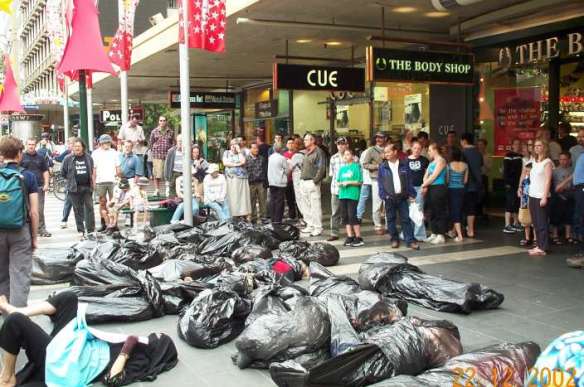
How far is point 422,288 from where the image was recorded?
6516 mm

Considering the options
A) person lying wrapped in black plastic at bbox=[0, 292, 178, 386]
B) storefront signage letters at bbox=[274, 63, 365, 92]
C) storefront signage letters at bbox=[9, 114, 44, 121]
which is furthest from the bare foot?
storefront signage letters at bbox=[9, 114, 44, 121]

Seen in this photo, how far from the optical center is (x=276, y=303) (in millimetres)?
5398

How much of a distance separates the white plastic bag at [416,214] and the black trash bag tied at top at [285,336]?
575 cm

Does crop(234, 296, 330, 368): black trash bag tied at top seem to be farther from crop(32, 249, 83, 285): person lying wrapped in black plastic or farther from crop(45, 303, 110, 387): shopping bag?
crop(32, 249, 83, 285): person lying wrapped in black plastic

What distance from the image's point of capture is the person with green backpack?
5340 millimetres

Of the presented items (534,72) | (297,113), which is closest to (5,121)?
(297,113)

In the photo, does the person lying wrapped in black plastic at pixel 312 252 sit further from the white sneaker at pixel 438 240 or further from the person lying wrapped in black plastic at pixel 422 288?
the white sneaker at pixel 438 240

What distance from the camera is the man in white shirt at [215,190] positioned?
11.8m

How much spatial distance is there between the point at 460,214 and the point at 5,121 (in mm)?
41041

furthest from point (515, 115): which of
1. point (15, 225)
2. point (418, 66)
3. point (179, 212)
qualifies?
point (15, 225)

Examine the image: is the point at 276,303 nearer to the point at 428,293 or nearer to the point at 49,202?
the point at 428,293

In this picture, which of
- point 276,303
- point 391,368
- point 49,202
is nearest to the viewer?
point 391,368

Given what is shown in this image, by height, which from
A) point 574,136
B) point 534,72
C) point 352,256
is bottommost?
point 352,256

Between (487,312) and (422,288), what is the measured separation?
0.71 meters
